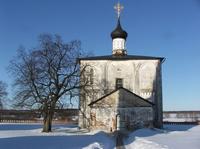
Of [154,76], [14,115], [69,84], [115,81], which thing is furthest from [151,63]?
[14,115]

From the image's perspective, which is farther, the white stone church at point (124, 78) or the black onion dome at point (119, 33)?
the black onion dome at point (119, 33)

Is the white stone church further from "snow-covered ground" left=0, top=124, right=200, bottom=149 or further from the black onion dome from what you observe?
"snow-covered ground" left=0, top=124, right=200, bottom=149

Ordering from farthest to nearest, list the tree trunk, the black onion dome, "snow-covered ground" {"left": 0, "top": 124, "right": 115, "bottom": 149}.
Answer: the black onion dome < the tree trunk < "snow-covered ground" {"left": 0, "top": 124, "right": 115, "bottom": 149}

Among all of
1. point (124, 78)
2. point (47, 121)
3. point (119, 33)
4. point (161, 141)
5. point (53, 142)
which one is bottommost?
point (161, 141)

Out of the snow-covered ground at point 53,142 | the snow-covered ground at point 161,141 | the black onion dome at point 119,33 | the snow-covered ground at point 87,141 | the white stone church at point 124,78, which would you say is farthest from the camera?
the black onion dome at point 119,33

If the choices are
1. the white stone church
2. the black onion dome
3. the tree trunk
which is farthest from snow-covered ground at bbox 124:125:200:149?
the black onion dome

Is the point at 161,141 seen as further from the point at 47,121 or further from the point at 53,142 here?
the point at 47,121

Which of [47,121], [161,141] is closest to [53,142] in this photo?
[161,141]

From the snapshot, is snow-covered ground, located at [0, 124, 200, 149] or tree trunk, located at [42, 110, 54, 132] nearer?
snow-covered ground, located at [0, 124, 200, 149]

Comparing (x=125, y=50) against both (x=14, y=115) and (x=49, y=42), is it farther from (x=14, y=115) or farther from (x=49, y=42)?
(x=14, y=115)

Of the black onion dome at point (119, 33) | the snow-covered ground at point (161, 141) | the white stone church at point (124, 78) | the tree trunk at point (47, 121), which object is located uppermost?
the black onion dome at point (119, 33)

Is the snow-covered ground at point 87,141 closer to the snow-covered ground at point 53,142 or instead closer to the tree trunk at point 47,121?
the snow-covered ground at point 53,142

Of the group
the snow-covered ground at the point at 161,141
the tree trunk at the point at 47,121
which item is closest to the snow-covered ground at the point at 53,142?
the snow-covered ground at the point at 161,141

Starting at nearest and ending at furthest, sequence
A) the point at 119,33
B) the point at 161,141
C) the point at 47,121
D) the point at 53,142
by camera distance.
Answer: the point at 53,142 → the point at 161,141 → the point at 47,121 → the point at 119,33
